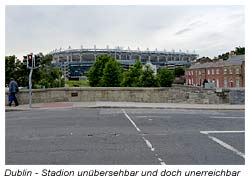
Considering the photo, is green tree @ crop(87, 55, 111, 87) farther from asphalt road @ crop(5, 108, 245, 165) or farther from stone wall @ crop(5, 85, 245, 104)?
asphalt road @ crop(5, 108, 245, 165)

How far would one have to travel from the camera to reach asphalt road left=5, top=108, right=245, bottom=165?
6426mm

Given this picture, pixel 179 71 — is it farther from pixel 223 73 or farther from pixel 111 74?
pixel 111 74

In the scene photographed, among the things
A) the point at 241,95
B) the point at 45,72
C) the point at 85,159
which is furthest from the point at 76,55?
the point at 85,159

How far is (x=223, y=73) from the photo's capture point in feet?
291

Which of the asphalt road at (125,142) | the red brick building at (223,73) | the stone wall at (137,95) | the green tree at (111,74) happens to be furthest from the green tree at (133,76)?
the asphalt road at (125,142)

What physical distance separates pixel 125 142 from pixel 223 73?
8486 centimetres

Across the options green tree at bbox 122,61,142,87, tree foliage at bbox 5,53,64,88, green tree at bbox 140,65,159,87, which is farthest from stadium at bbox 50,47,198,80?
green tree at bbox 140,65,159,87

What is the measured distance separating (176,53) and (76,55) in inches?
2015

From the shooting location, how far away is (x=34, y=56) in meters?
18.9

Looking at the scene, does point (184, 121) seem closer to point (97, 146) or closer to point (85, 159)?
point (97, 146)

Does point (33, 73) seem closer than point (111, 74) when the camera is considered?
Yes

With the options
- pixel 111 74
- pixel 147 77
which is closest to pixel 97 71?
pixel 111 74

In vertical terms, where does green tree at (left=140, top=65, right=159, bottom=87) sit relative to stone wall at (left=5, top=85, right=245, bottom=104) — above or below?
above

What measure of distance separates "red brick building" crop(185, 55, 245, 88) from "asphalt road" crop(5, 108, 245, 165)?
210ft
